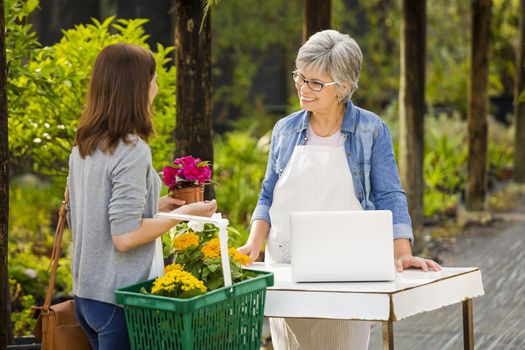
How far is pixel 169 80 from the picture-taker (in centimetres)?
782

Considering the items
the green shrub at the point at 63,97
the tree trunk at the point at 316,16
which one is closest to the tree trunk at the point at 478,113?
the tree trunk at the point at 316,16

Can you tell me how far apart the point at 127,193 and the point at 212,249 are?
375 mm

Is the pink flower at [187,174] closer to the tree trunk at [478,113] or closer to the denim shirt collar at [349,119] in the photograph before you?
the denim shirt collar at [349,119]

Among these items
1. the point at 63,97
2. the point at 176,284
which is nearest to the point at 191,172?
the point at 176,284

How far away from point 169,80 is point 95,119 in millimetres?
3999

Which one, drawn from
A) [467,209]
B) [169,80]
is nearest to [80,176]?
[169,80]

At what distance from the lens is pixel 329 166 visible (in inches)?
182

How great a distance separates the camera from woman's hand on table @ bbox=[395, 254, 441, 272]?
4.42 meters

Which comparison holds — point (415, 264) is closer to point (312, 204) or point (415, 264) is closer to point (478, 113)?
point (312, 204)

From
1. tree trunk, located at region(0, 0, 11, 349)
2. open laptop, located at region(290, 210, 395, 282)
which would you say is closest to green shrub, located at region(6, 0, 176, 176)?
tree trunk, located at region(0, 0, 11, 349)

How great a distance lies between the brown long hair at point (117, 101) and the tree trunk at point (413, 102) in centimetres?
715

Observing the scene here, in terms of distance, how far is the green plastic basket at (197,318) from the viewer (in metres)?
3.52

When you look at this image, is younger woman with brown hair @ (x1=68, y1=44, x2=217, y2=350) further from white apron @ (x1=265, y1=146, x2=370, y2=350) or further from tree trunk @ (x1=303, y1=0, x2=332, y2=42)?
tree trunk @ (x1=303, y1=0, x2=332, y2=42)

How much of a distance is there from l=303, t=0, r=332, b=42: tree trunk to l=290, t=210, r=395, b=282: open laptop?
4.54 metres
